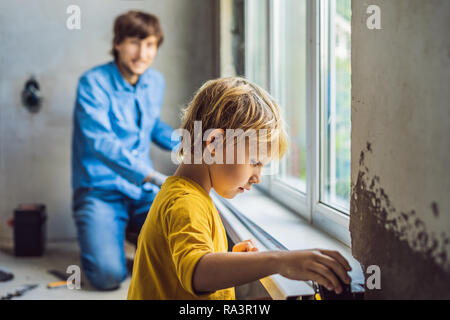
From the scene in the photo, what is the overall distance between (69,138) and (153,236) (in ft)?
8.29

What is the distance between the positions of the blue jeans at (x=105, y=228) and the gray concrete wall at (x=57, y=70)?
0.60 m

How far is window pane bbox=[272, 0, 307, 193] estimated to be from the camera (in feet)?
6.54

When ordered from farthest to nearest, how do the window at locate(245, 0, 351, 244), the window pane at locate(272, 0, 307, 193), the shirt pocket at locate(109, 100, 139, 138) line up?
the shirt pocket at locate(109, 100, 139, 138)
the window pane at locate(272, 0, 307, 193)
the window at locate(245, 0, 351, 244)

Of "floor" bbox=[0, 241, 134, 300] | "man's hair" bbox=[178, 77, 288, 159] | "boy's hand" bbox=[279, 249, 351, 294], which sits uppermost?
"man's hair" bbox=[178, 77, 288, 159]

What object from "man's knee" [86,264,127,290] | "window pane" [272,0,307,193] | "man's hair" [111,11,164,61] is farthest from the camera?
"man's hair" [111,11,164,61]

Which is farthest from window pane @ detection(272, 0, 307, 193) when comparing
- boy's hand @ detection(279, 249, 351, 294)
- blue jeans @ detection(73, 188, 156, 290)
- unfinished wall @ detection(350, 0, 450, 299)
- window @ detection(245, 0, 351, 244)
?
boy's hand @ detection(279, 249, 351, 294)

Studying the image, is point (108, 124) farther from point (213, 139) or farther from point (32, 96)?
point (213, 139)

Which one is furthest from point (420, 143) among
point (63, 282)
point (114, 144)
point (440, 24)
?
point (63, 282)

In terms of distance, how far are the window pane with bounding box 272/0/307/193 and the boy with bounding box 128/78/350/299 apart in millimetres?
1086

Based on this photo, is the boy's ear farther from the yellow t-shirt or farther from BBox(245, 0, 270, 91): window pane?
BBox(245, 0, 270, 91): window pane

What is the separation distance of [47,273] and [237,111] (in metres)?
2.12

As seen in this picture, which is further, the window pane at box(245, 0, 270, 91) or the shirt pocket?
the shirt pocket

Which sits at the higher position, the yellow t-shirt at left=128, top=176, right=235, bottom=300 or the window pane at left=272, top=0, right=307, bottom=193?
the window pane at left=272, top=0, right=307, bottom=193

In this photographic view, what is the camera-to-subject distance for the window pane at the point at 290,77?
1.99 metres
